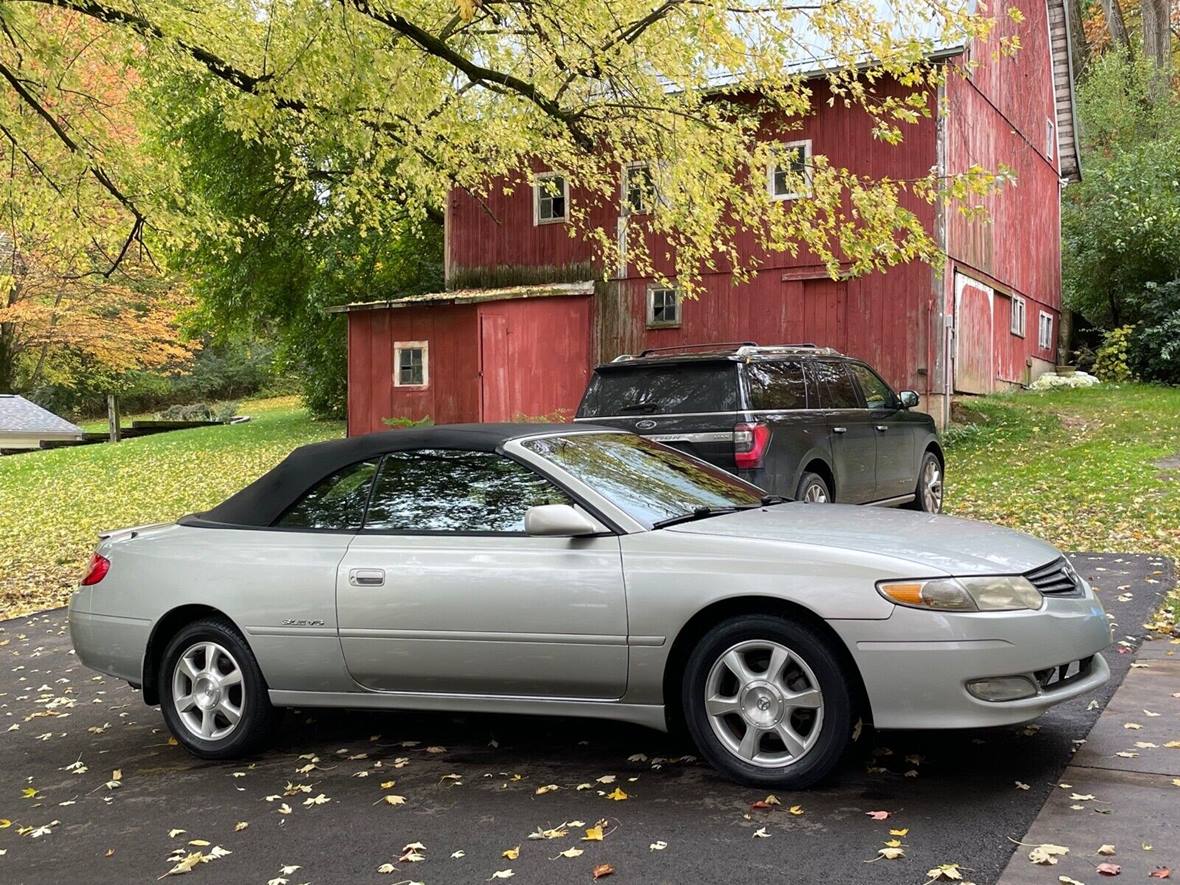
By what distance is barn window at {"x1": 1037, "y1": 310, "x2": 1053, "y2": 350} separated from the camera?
29.7 meters

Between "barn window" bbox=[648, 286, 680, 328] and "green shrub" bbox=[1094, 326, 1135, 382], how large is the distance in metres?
11.6

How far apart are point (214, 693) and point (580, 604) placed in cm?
201

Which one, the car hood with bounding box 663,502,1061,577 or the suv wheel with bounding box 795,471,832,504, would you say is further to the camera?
the suv wheel with bounding box 795,471,832,504

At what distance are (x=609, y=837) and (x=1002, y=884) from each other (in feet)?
4.39

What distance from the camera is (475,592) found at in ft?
16.3

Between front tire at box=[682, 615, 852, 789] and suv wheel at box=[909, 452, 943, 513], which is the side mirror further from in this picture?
suv wheel at box=[909, 452, 943, 513]

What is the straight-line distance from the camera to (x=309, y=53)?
38.8 ft

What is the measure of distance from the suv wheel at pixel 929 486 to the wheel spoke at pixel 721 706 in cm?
759

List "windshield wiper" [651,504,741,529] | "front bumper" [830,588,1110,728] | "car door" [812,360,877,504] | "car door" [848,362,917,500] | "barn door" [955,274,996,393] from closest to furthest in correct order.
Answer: "front bumper" [830,588,1110,728]
"windshield wiper" [651,504,741,529]
"car door" [812,360,877,504]
"car door" [848,362,917,500]
"barn door" [955,274,996,393]

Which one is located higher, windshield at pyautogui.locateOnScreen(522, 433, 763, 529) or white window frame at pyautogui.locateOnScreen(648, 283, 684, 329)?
white window frame at pyautogui.locateOnScreen(648, 283, 684, 329)

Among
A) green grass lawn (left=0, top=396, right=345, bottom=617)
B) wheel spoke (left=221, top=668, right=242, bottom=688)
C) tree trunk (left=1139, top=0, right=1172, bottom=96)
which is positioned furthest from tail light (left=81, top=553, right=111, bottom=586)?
tree trunk (left=1139, top=0, right=1172, bottom=96)

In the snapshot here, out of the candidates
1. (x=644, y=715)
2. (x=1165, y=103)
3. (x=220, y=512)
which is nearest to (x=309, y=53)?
(x=220, y=512)

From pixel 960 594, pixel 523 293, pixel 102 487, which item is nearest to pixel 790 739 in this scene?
pixel 960 594

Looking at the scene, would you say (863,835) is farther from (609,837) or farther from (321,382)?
(321,382)
